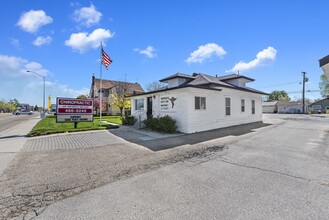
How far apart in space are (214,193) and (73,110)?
13.0 m

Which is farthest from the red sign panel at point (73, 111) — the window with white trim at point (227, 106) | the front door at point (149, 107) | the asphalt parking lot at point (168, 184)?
the window with white trim at point (227, 106)

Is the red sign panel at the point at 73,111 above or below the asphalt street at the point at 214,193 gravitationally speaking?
above

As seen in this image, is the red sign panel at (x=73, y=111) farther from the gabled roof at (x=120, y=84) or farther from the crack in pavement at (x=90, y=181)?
the gabled roof at (x=120, y=84)

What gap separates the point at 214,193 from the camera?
12.7 ft

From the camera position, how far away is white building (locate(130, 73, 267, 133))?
12648mm

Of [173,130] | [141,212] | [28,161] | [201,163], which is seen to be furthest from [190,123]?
[141,212]

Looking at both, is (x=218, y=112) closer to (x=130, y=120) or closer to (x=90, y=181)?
(x=130, y=120)

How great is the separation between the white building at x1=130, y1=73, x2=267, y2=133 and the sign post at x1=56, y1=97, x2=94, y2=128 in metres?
4.03

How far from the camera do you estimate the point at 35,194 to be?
3.95 m

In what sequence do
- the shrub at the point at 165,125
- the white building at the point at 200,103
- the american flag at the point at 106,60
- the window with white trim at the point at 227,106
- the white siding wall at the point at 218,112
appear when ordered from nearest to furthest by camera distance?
the shrub at the point at 165,125 < the white building at the point at 200,103 < the white siding wall at the point at 218,112 < the american flag at the point at 106,60 < the window with white trim at the point at 227,106

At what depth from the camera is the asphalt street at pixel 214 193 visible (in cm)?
Answer: 314

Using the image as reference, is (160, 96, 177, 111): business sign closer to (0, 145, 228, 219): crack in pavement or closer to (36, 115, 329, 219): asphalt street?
(0, 145, 228, 219): crack in pavement

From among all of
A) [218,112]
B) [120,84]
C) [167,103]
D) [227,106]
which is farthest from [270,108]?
[167,103]

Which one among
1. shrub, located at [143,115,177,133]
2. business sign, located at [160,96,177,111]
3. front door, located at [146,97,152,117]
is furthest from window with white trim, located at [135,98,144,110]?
shrub, located at [143,115,177,133]
